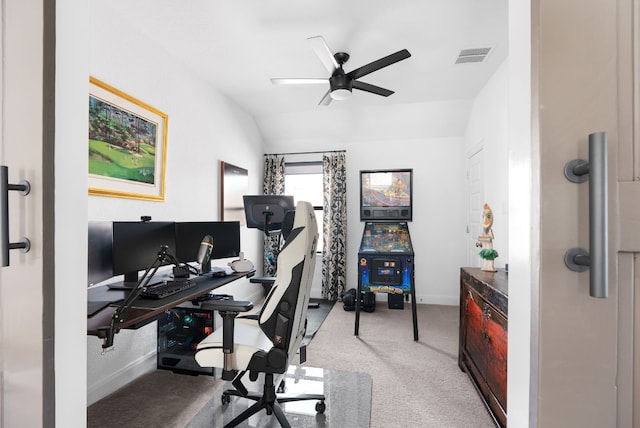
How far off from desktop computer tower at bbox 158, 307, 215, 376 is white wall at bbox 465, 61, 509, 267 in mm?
2799

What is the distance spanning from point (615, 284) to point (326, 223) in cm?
409

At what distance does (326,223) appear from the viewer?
4.54 metres

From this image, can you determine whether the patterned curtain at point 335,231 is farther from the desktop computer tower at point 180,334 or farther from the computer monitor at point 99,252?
the computer monitor at point 99,252

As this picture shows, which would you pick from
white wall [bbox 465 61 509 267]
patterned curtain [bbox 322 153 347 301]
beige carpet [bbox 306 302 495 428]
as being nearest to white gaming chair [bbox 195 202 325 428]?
beige carpet [bbox 306 302 495 428]

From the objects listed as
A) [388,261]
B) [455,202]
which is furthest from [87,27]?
[455,202]

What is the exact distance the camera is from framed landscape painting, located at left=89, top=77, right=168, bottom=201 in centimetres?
200

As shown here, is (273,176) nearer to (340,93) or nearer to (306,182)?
(306,182)

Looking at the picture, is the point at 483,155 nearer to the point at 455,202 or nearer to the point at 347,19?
the point at 455,202

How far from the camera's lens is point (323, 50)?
2.25 meters

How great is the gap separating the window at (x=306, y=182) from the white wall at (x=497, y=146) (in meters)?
2.41

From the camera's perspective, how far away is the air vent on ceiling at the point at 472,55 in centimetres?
264

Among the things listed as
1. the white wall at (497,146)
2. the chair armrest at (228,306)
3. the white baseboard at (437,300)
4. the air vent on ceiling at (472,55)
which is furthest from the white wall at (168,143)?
the white wall at (497,146)

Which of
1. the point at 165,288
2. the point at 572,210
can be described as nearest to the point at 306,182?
the point at 165,288

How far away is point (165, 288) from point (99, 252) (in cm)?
45
